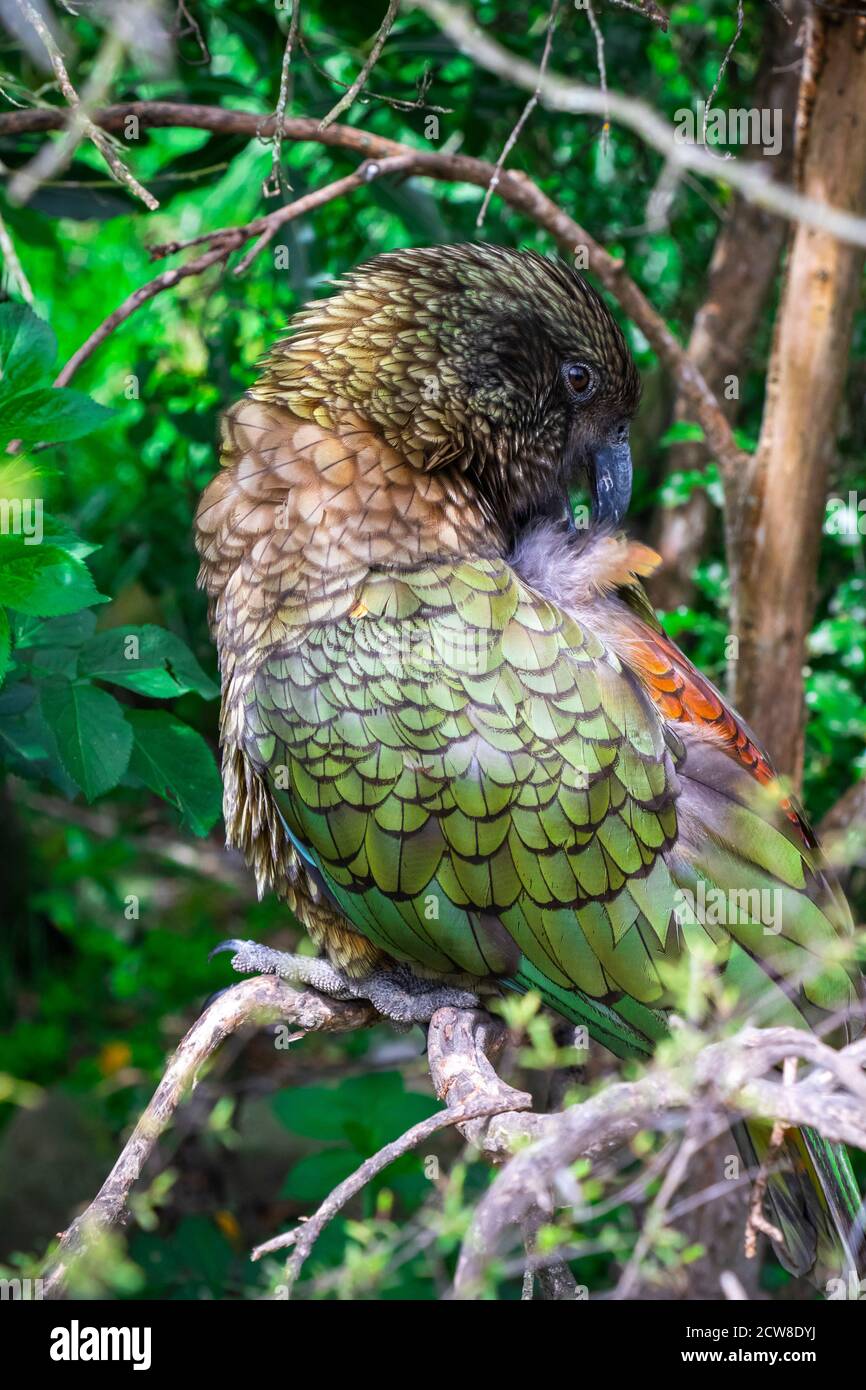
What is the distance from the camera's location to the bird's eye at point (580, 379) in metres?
2.84

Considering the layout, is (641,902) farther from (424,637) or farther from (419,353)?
(419,353)

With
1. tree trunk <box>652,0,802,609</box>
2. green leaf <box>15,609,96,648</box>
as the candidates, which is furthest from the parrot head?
tree trunk <box>652,0,802,609</box>

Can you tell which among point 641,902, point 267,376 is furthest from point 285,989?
point 267,376

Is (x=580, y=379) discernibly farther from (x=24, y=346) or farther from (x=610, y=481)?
(x=24, y=346)

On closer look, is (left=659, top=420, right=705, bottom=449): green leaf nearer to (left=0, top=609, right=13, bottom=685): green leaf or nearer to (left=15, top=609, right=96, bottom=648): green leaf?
(left=15, top=609, right=96, bottom=648): green leaf

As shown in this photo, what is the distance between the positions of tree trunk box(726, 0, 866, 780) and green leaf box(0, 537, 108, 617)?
Result: 6.05 feet

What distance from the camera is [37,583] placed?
211 centimetres

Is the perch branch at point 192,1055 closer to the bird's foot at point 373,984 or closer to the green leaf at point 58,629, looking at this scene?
the bird's foot at point 373,984

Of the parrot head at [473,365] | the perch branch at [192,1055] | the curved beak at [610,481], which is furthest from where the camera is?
the curved beak at [610,481]

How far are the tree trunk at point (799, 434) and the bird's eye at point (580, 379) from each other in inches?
23.6

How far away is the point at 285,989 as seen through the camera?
8.44ft

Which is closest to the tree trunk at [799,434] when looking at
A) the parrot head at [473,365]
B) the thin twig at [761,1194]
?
the parrot head at [473,365]
